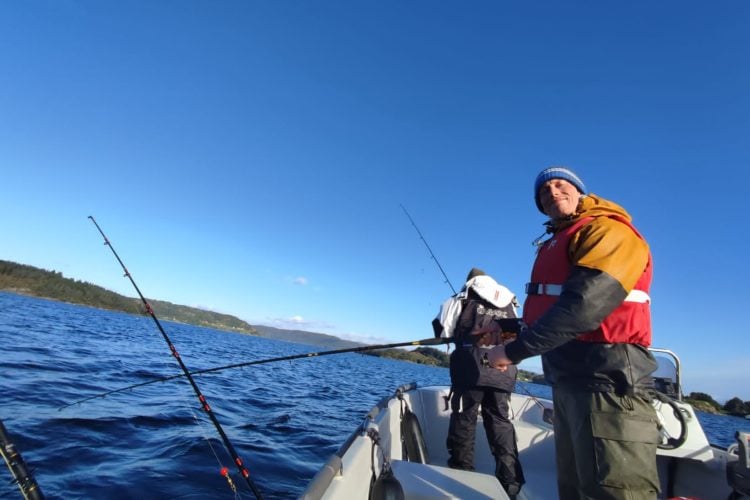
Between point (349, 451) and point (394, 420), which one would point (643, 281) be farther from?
point (394, 420)

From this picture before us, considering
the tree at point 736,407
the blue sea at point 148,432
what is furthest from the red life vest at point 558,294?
the tree at point 736,407

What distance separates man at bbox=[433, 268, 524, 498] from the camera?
13.8ft

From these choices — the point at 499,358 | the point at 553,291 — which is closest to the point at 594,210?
the point at 553,291

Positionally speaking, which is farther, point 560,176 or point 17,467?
point 560,176

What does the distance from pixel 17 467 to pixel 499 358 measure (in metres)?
2.69

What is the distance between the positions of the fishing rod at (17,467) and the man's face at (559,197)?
3.50 metres

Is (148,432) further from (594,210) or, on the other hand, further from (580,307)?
(594,210)

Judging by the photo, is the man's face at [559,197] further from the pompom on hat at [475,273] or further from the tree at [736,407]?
the tree at [736,407]

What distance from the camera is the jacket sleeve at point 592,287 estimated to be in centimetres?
211

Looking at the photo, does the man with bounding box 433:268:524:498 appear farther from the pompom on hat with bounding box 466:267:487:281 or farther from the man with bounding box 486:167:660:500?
the man with bounding box 486:167:660:500

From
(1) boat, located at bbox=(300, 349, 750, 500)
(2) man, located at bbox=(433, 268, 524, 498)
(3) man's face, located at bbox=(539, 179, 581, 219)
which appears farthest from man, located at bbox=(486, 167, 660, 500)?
(2) man, located at bbox=(433, 268, 524, 498)

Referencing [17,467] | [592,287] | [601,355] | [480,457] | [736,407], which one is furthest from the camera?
[736,407]

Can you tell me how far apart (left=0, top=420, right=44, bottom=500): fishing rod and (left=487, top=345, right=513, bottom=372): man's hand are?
2.56 m

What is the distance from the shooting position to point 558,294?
2594mm
